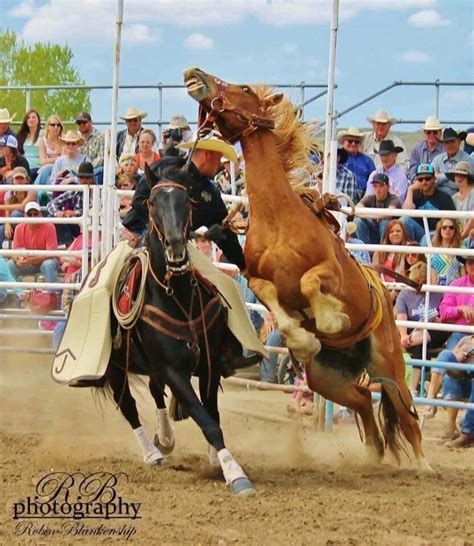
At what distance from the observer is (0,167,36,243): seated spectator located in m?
11.0

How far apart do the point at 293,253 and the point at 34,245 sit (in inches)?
180

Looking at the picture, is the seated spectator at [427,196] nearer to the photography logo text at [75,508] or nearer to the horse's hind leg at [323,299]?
the horse's hind leg at [323,299]

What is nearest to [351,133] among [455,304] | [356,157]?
[356,157]

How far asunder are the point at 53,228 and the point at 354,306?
4.34 metres

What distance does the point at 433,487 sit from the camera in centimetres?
662

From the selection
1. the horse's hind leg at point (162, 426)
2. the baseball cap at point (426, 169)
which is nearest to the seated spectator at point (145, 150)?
the baseball cap at point (426, 169)

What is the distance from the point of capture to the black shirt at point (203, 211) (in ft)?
22.9

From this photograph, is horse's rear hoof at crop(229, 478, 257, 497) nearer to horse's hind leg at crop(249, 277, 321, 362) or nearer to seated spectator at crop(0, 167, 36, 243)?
horse's hind leg at crop(249, 277, 321, 362)

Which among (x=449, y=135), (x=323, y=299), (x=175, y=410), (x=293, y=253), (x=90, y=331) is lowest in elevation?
(x=175, y=410)

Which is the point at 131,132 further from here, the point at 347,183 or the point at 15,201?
the point at 347,183

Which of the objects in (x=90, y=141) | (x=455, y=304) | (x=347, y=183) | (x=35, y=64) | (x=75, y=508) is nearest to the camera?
(x=75, y=508)

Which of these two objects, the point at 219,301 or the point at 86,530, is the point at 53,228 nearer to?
the point at 219,301

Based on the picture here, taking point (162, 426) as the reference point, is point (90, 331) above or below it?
above

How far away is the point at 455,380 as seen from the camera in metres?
8.60
